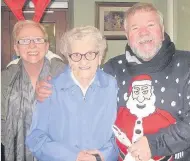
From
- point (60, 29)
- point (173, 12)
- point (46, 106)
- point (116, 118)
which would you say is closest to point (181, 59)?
point (116, 118)

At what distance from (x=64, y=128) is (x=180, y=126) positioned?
0.46m

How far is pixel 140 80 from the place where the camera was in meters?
1.43

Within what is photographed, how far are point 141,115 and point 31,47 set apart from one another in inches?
22.4

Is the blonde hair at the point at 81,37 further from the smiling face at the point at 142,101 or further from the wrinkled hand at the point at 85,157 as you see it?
the wrinkled hand at the point at 85,157

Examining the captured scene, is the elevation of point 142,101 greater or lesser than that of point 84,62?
lesser

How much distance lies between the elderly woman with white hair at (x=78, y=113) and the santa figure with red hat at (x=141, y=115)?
2.1 inches

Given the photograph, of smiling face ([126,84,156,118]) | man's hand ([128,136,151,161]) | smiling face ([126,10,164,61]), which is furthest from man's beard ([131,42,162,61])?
man's hand ([128,136,151,161])

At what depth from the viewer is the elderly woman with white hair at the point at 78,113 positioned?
4.45 feet

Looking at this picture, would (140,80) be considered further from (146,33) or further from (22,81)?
(22,81)

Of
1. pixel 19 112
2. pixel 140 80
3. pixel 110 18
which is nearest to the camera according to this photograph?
pixel 140 80

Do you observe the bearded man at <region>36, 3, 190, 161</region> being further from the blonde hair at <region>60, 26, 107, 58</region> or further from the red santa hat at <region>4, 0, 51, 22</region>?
the red santa hat at <region>4, 0, 51, 22</region>

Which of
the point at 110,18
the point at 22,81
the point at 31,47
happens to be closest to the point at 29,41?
the point at 31,47

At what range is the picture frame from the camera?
3588mm

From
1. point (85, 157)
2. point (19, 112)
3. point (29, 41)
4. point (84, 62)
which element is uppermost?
point (29, 41)
